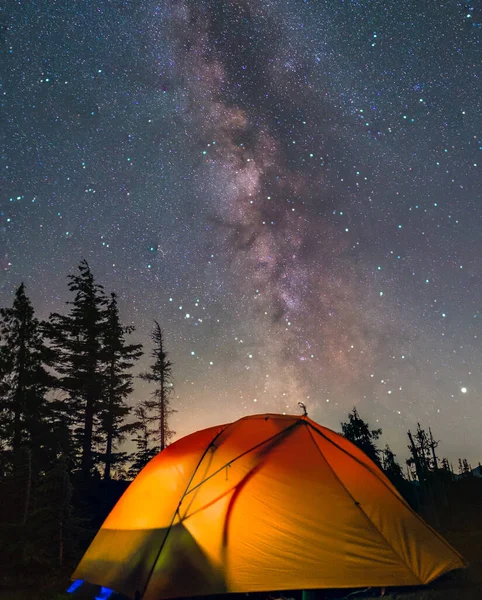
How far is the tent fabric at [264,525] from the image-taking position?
505 centimetres

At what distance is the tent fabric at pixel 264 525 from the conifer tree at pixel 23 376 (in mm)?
18101

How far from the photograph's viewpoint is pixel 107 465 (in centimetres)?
2642

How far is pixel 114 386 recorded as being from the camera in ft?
91.5

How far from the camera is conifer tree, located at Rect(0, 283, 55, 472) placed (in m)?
22.1

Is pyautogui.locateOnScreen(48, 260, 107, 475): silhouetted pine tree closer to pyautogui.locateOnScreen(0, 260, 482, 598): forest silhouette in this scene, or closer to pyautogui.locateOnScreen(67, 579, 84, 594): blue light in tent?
pyautogui.locateOnScreen(0, 260, 482, 598): forest silhouette

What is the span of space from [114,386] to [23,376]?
607 cm

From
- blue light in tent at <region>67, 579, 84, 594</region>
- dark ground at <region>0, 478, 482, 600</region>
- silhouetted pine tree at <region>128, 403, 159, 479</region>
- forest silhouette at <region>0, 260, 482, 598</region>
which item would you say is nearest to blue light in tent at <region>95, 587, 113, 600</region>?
blue light in tent at <region>67, 579, 84, 594</region>

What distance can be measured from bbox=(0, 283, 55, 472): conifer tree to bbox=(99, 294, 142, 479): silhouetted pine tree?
3552 millimetres

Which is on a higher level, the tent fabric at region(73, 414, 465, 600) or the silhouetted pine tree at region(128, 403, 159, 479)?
the silhouetted pine tree at region(128, 403, 159, 479)

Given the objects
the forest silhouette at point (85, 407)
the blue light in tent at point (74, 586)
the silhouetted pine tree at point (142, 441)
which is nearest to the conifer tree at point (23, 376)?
the forest silhouette at point (85, 407)

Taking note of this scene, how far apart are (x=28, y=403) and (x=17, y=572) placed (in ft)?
48.8

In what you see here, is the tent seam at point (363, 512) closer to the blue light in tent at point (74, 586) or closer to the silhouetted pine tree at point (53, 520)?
the blue light in tent at point (74, 586)

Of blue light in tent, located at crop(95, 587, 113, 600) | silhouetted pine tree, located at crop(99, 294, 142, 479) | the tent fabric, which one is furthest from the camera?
silhouetted pine tree, located at crop(99, 294, 142, 479)

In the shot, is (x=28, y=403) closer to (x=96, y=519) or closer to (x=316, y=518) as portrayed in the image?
(x=96, y=519)
